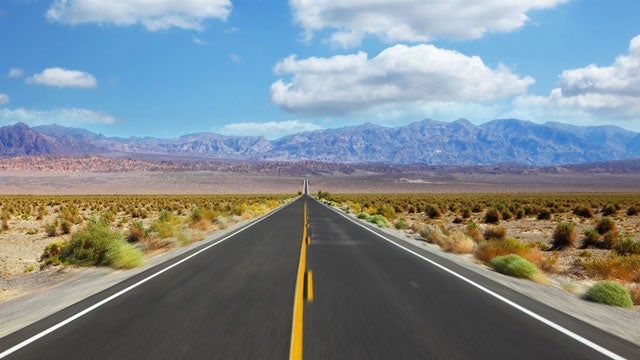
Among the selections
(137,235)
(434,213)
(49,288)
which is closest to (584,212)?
(434,213)

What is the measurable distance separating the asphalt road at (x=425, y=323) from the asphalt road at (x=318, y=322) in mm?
16

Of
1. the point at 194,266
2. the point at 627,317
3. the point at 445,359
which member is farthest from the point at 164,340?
the point at 627,317

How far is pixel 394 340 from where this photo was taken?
5711mm

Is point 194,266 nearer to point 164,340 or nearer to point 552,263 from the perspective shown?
point 164,340

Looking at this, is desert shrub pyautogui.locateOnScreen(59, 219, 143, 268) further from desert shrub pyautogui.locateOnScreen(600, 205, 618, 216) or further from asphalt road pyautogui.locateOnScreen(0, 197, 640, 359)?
desert shrub pyautogui.locateOnScreen(600, 205, 618, 216)

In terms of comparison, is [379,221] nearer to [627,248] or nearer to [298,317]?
[627,248]

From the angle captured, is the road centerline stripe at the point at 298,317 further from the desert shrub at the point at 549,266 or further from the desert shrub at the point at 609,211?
the desert shrub at the point at 609,211

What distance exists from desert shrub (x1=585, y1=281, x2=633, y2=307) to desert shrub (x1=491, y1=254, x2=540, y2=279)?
2194mm

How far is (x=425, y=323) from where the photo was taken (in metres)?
6.52

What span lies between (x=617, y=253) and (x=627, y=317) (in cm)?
1022

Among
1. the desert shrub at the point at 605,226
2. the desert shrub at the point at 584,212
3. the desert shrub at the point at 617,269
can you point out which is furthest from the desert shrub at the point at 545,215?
the desert shrub at the point at 617,269

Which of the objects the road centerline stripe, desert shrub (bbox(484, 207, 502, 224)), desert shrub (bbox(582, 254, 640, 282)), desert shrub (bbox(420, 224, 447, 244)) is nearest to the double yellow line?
the road centerline stripe

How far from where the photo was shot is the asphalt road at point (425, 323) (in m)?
5.40

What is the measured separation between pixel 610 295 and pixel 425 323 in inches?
186
